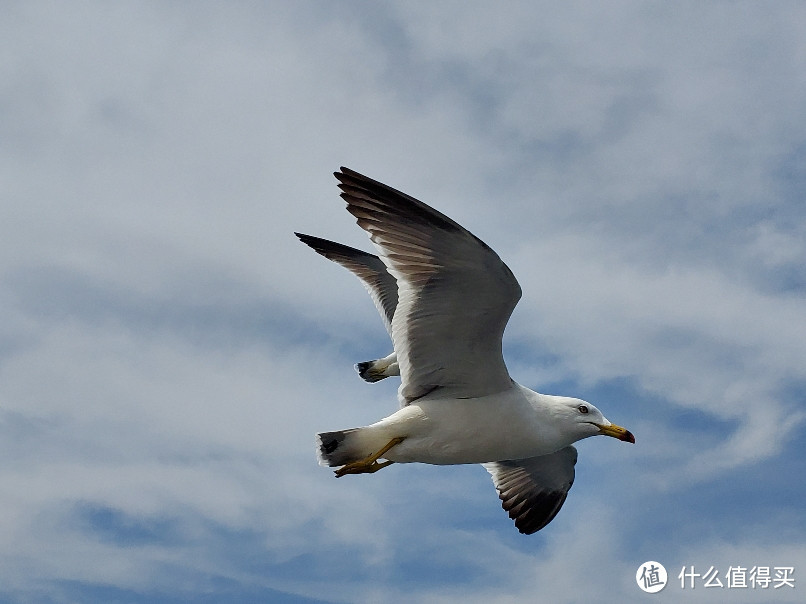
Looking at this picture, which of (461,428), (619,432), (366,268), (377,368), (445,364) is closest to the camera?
(445,364)

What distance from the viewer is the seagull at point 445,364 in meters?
10.8

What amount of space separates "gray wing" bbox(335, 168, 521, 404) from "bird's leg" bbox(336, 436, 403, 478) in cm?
88

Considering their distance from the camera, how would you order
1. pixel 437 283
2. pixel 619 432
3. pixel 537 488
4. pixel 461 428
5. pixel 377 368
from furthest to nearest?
pixel 377 368 < pixel 537 488 < pixel 619 432 < pixel 461 428 < pixel 437 283

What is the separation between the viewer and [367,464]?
1212 cm

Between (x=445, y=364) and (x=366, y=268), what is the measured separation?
677cm

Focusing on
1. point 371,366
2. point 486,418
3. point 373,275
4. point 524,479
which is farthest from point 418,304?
point 371,366

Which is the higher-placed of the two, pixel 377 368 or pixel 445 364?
pixel 377 368

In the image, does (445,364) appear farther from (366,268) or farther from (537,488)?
(366,268)

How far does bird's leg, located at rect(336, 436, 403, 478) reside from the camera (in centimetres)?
1211

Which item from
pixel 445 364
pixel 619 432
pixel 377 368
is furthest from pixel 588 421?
pixel 377 368

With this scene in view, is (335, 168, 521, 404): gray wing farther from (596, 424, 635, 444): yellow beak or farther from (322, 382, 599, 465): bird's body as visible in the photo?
(596, 424, 635, 444): yellow beak

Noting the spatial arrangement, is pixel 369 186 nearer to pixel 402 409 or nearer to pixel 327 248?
pixel 402 409

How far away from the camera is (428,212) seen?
421 inches

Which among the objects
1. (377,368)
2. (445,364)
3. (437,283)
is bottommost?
(445,364)
